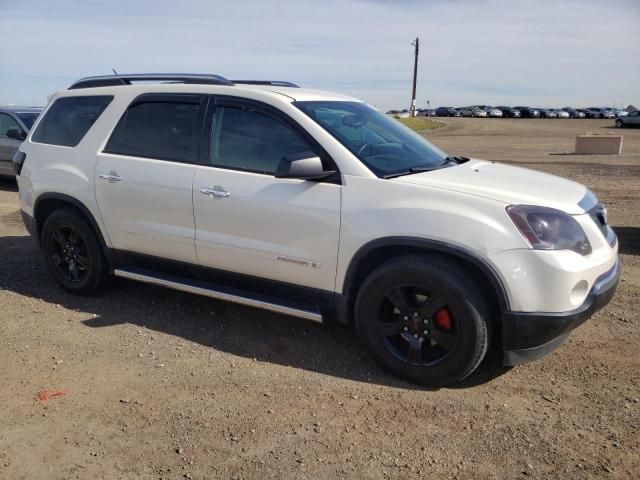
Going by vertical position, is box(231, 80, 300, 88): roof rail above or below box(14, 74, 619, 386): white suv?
above

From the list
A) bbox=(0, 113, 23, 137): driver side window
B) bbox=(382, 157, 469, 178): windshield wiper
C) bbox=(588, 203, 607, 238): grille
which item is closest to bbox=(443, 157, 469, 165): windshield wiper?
bbox=(382, 157, 469, 178): windshield wiper

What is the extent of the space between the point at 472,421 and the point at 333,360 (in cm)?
113

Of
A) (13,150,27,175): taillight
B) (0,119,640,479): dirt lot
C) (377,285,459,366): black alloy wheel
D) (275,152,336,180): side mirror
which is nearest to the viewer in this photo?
(0,119,640,479): dirt lot

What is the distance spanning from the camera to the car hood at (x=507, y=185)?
3584mm

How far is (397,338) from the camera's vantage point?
3914mm

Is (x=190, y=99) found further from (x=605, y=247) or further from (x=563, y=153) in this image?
(x=563, y=153)

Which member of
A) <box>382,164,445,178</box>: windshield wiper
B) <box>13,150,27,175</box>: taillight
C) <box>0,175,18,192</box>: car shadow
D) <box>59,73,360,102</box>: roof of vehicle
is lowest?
<box>0,175,18,192</box>: car shadow

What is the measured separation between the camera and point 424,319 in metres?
3.71

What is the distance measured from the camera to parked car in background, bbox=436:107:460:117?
245ft

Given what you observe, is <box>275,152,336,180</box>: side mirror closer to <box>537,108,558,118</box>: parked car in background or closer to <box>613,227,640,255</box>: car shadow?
<box>613,227,640,255</box>: car shadow

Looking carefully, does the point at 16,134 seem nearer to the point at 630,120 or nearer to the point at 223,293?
the point at 223,293

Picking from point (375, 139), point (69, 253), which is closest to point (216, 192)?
point (375, 139)

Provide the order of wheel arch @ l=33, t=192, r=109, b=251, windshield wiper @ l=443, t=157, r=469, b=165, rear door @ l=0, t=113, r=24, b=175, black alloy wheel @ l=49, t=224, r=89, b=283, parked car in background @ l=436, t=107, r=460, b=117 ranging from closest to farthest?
1. windshield wiper @ l=443, t=157, r=469, b=165
2. wheel arch @ l=33, t=192, r=109, b=251
3. black alloy wheel @ l=49, t=224, r=89, b=283
4. rear door @ l=0, t=113, r=24, b=175
5. parked car in background @ l=436, t=107, r=460, b=117

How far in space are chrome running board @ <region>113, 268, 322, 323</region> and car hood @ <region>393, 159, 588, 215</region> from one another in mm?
1123
